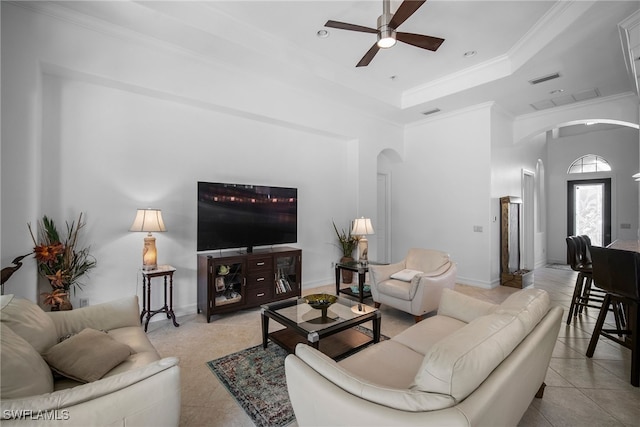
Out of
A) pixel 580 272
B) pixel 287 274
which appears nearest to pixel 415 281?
pixel 287 274

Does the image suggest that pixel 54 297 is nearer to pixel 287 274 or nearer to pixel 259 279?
pixel 259 279

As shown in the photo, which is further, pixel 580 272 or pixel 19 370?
pixel 580 272

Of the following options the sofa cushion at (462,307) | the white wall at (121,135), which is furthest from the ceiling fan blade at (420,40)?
the sofa cushion at (462,307)

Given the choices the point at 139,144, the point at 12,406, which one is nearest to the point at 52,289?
the point at 139,144

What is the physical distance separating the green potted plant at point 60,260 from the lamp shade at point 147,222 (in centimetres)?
55

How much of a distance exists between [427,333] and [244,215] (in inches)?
106

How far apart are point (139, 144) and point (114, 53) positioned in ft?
3.08

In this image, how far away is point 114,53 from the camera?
3154 mm

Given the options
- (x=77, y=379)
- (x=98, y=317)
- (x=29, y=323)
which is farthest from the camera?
(x=98, y=317)

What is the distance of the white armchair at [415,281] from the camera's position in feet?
11.1

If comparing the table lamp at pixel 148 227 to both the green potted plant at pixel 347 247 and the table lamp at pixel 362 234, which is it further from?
the green potted plant at pixel 347 247

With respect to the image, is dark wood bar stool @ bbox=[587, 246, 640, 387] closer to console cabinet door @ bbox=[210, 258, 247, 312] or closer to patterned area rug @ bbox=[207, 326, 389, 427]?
patterned area rug @ bbox=[207, 326, 389, 427]

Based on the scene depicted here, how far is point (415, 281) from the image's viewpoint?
3.39m

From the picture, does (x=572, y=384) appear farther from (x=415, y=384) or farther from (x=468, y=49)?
(x=468, y=49)
